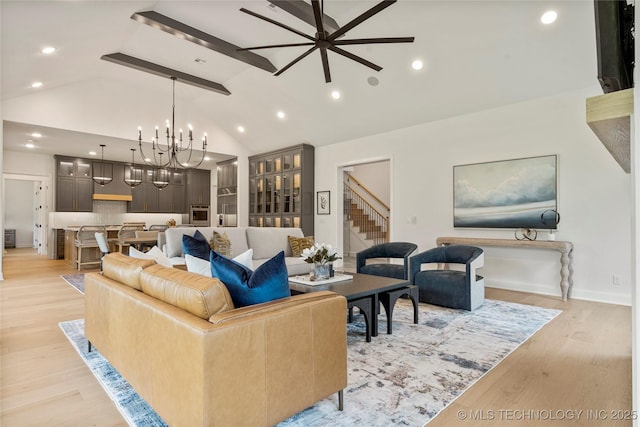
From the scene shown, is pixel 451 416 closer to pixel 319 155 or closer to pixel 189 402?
pixel 189 402

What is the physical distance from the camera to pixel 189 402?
138cm

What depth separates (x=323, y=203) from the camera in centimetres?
793

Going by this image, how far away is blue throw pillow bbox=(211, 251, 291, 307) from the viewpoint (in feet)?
5.61

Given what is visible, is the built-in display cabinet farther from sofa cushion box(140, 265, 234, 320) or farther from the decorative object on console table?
sofa cushion box(140, 265, 234, 320)

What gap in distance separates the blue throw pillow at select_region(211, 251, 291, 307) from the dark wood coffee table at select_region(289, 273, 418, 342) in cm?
111

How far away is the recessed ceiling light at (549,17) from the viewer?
12.1 ft

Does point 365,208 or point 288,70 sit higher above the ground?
point 288,70

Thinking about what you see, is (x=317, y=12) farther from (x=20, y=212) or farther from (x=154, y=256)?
(x=20, y=212)

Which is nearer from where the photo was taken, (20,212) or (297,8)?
(297,8)

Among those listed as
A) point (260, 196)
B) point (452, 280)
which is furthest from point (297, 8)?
point (260, 196)

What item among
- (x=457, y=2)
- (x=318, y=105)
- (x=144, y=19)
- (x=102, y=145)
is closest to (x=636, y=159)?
(x=457, y=2)

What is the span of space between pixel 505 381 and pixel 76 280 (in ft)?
20.9

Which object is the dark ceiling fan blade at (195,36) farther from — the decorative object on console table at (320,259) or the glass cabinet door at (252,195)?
the glass cabinet door at (252,195)

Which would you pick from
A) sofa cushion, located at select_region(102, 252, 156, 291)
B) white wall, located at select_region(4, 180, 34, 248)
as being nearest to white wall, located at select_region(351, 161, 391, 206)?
sofa cushion, located at select_region(102, 252, 156, 291)
